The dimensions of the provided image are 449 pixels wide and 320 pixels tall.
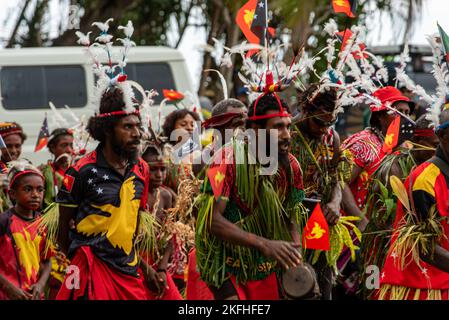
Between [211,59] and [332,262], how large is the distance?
14.4 m

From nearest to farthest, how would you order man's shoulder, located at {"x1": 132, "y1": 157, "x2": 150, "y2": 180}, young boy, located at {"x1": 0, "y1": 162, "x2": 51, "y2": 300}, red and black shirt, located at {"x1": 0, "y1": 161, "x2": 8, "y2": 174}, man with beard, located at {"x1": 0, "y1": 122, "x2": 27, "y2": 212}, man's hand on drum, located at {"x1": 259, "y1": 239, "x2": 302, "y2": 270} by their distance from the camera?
man's hand on drum, located at {"x1": 259, "y1": 239, "x2": 302, "y2": 270} → man's shoulder, located at {"x1": 132, "y1": 157, "x2": 150, "y2": 180} → young boy, located at {"x1": 0, "y1": 162, "x2": 51, "y2": 300} → red and black shirt, located at {"x1": 0, "y1": 161, "x2": 8, "y2": 174} → man with beard, located at {"x1": 0, "y1": 122, "x2": 27, "y2": 212}

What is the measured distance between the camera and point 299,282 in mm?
6547

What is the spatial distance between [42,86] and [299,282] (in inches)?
427

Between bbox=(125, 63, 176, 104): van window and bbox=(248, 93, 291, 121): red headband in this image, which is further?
bbox=(125, 63, 176, 104): van window

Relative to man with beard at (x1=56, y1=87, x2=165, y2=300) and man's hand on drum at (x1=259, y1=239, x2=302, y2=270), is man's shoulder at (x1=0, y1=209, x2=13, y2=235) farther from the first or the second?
man's hand on drum at (x1=259, y1=239, x2=302, y2=270)

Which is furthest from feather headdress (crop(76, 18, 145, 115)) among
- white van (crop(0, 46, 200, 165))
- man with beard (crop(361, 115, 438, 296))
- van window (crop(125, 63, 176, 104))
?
van window (crop(125, 63, 176, 104))

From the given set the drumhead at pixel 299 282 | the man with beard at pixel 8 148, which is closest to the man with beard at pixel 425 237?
the drumhead at pixel 299 282

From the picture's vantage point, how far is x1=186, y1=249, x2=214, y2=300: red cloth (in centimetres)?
709

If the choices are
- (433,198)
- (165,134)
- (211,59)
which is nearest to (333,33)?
(433,198)

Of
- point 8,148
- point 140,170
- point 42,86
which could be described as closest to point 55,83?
point 42,86

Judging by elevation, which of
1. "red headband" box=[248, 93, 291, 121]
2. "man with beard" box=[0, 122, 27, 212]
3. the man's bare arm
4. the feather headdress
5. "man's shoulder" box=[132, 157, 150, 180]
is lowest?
"man with beard" box=[0, 122, 27, 212]

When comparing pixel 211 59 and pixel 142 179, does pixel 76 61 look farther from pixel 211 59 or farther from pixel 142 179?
pixel 142 179

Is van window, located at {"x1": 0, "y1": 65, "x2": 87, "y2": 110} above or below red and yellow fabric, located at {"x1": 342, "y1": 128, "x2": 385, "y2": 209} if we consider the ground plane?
below

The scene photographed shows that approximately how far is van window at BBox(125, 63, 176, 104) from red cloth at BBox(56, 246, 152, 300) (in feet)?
32.2
